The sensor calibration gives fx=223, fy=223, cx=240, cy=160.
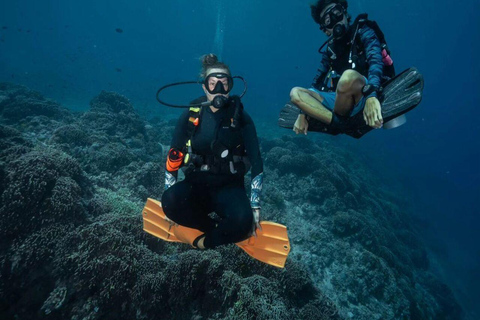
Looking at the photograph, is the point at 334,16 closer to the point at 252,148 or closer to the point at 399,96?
the point at 399,96

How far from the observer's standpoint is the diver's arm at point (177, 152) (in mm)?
3537

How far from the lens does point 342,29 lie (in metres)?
3.32

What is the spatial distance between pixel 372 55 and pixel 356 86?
61 centimetres

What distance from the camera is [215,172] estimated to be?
3.46m

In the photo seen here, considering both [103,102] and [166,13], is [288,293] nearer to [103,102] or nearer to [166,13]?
[103,102]

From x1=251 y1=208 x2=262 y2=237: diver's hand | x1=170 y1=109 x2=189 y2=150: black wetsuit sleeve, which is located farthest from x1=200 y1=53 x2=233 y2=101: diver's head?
x1=251 y1=208 x2=262 y2=237: diver's hand

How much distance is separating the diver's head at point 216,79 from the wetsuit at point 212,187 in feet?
0.98

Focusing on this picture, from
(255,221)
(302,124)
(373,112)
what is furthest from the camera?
(302,124)

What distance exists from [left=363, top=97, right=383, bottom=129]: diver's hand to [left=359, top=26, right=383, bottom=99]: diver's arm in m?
0.11

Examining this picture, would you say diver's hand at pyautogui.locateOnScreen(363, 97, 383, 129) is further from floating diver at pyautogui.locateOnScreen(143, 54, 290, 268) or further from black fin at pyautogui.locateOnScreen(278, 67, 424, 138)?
floating diver at pyautogui.locateOnScreen(143, 54, 290, 268)

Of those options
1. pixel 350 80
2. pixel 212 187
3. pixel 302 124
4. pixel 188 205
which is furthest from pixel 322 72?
pixel 188 205

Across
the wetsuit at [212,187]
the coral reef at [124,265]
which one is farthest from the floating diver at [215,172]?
the coral reef at [124,265]

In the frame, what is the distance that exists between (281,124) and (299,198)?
771 cm

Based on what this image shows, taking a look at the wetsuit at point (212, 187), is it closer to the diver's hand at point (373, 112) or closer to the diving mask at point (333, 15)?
the diver's hand at point (373, 112)
